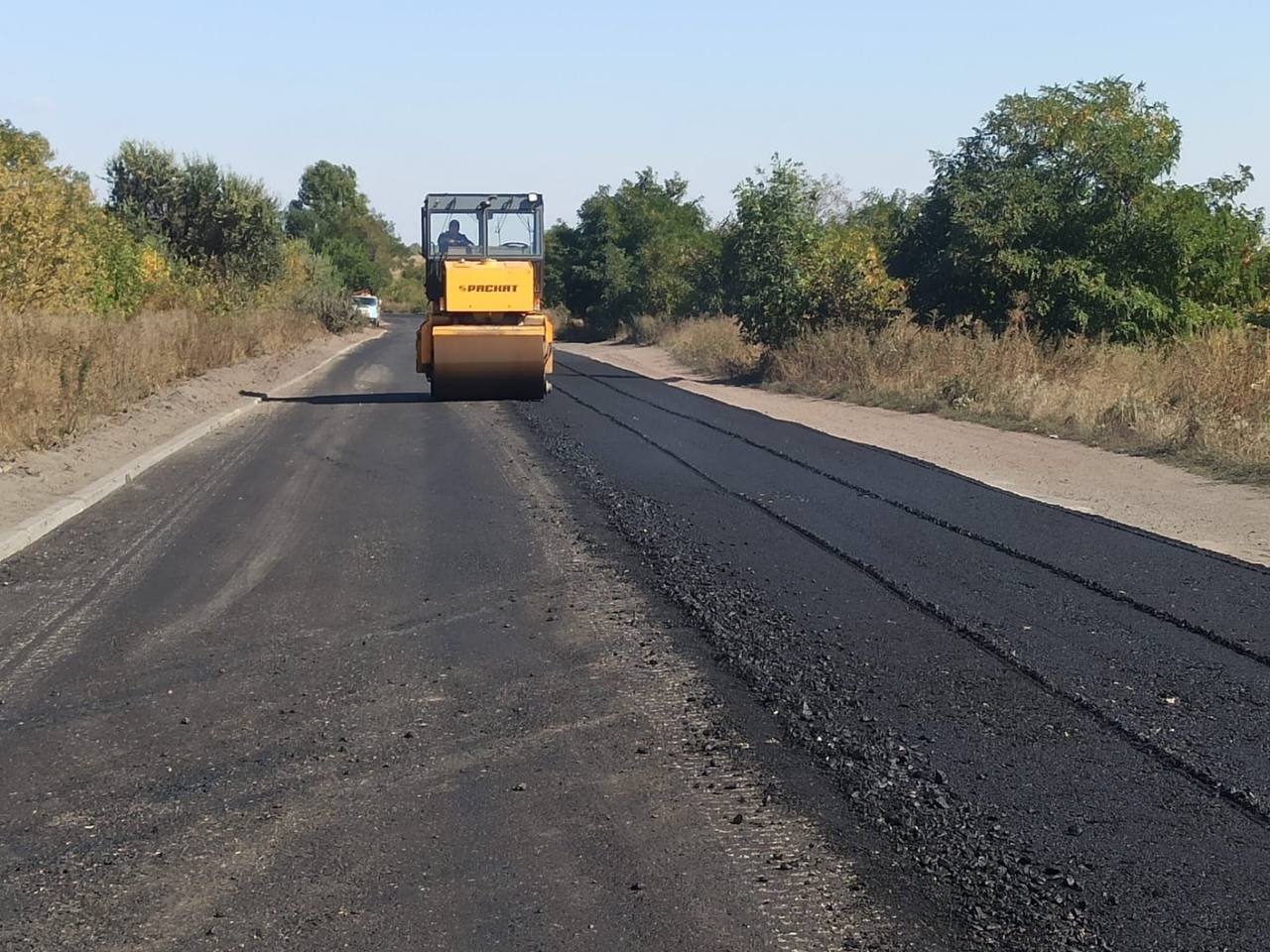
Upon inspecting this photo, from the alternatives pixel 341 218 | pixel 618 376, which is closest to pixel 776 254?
pixel 618 376

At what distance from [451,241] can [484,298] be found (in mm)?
1575

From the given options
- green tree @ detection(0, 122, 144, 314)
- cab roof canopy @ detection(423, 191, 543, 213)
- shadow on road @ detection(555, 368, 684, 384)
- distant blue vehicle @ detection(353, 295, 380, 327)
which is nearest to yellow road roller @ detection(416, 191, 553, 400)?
cab roof canopy @ detection(423, 191, 543, 213)

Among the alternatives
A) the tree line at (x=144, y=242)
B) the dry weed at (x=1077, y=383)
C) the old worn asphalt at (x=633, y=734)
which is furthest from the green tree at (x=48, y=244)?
the dry weed at (x=1077, y=383)

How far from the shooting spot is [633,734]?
20.6ft

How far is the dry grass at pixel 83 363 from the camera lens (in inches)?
655

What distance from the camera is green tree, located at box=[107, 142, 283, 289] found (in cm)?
4528

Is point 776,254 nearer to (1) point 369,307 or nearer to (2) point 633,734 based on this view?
(2) point 633,734

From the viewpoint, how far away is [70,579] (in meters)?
9.74

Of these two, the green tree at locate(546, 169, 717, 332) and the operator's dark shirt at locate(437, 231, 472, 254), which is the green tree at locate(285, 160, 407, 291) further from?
the operator's dark shirt at locate(437, 231, 472, 254)

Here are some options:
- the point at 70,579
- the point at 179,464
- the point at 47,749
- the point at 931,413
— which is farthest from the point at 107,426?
the point at 47,749

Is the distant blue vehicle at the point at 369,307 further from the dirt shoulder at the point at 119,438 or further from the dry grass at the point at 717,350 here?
the dirt shoulder at the point at 119,438

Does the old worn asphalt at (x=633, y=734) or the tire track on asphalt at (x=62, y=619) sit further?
the tire track on asphalt at (x=62, y=619)

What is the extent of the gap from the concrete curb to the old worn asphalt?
0.29 metres

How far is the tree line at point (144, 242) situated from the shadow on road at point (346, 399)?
11.4 ft
